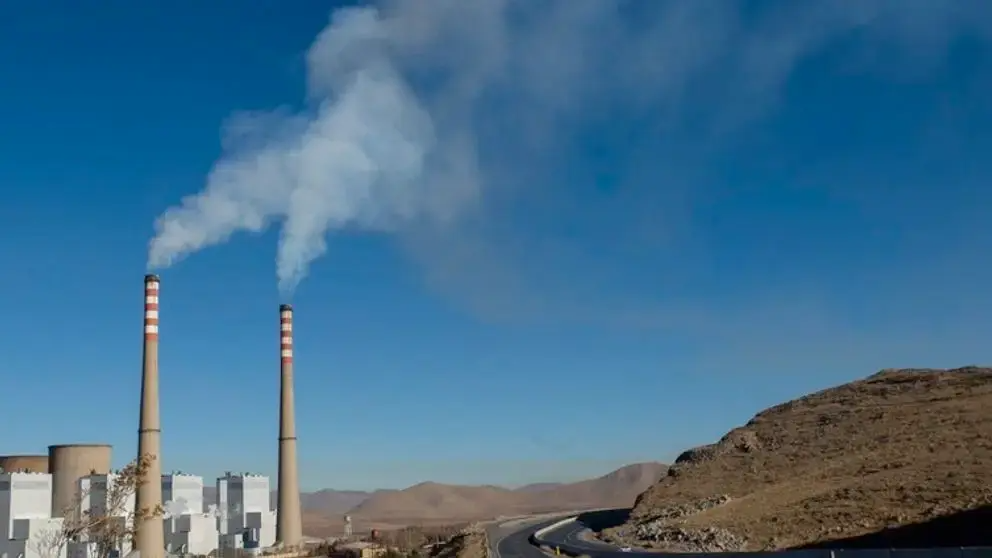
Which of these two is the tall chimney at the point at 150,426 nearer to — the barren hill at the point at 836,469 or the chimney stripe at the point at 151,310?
the chimney stripe at the point at 151,310

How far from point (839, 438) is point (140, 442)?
56.1 metres

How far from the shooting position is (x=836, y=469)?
67688mm

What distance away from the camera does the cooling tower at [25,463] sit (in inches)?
3174

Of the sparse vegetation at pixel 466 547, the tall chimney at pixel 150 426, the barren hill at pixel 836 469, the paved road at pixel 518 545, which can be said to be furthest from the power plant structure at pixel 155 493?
the barren hill at pixel 836 469

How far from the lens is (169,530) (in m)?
80.8

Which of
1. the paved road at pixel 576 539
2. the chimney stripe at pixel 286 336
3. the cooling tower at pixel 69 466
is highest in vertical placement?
the chimney stripe at pixel 286 336

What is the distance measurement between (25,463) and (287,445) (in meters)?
23.3

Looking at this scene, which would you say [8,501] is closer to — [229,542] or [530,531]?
[229,542]

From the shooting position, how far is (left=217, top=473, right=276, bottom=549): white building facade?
91.3m

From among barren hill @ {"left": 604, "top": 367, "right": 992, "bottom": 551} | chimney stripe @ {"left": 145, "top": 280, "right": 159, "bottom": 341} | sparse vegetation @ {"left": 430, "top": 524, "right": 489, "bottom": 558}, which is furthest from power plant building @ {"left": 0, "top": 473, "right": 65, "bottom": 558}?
barren hill @ {"left": 604, "top": 367, "right": 992, "bottom": 551}

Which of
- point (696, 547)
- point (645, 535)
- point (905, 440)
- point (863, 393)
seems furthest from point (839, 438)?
point (696, 547)

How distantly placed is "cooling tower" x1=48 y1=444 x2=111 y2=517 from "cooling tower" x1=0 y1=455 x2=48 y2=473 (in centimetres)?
413

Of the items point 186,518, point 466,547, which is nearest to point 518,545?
point 466,547

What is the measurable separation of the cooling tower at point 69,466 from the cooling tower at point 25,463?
413 cm
